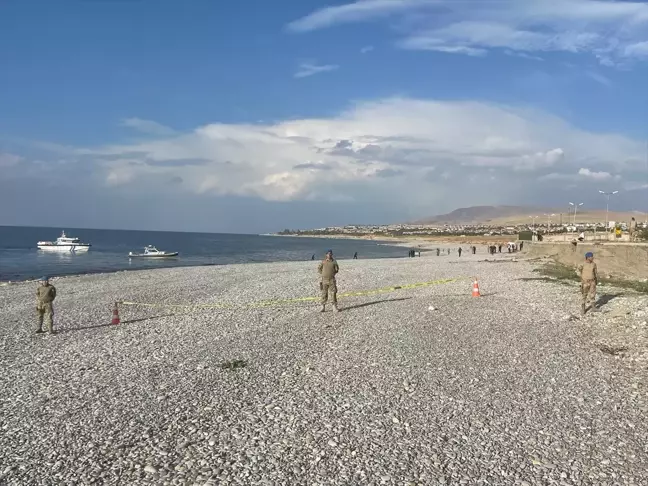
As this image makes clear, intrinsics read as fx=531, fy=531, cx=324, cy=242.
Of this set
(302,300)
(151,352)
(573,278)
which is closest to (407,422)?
(151,352)

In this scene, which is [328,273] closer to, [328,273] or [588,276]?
[328,273]

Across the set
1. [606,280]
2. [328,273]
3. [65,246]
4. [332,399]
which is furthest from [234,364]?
[65,246]

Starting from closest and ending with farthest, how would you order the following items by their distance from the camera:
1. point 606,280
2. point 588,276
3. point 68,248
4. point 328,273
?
point 588,276 → point 328,273 → point 606,280 → point 68,248

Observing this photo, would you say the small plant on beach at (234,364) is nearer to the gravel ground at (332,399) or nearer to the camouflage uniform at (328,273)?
the gravel ground at (332,399)

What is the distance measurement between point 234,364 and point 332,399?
3.75 meters

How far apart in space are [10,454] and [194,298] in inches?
817

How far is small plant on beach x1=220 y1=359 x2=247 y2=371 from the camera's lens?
517 inches

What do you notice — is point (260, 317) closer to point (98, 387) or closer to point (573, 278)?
point (98, 387)

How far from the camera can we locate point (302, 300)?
25594 mm

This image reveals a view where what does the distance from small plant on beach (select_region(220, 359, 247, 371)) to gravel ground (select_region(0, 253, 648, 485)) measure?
9 centimetres

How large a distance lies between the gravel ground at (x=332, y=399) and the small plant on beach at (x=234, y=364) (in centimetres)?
9

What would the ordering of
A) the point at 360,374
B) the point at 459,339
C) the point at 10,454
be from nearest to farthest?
1. the point at 10,454
2. the point at 360,374
3. the point at 459,339

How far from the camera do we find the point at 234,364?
13.5 metres

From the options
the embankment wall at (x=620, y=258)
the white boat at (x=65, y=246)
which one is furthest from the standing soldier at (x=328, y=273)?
the white boat at (x=65, y=246)
